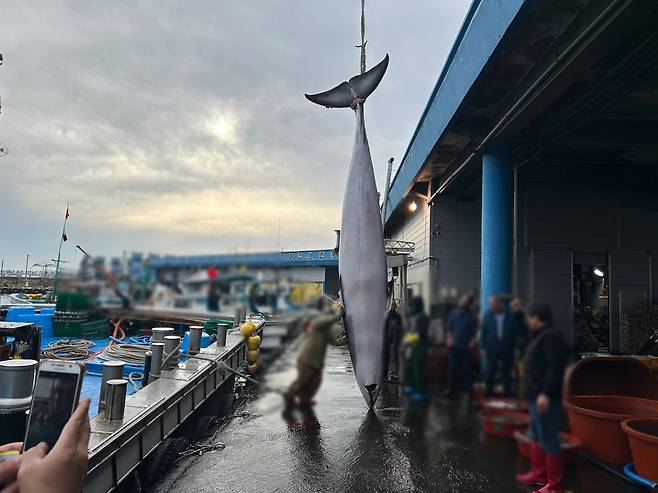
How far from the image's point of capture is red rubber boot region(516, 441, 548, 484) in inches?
37.9

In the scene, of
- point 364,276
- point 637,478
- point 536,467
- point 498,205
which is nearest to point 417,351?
point 536,467

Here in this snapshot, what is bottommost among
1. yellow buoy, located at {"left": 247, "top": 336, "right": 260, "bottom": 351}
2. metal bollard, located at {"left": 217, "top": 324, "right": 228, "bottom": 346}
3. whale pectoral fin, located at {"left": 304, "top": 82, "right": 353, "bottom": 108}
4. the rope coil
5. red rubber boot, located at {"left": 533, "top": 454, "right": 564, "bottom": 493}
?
the rope coil

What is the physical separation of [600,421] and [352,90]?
1.78 meters

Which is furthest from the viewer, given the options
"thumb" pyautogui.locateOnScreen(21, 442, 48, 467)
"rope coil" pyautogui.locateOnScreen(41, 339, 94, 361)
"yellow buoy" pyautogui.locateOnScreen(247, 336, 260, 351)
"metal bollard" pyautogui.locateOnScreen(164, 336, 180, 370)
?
"rope coil" pyautogui.locateOnScreen(41, 339, 94, 361)

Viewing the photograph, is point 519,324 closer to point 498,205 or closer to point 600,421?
point 600,421

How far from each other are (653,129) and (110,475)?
8278 mm

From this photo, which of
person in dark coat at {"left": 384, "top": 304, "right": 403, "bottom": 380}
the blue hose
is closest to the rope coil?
person in dark coat at {"left": 384, "top": 304, "right": 403, "bottom": 380}

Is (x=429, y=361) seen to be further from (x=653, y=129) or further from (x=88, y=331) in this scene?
(x=88, y=331)

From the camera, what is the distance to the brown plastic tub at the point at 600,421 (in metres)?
0.99

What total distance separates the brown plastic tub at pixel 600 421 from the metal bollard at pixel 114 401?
13.4ft

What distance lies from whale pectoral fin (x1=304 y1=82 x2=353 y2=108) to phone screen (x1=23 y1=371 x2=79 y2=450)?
5.44ft

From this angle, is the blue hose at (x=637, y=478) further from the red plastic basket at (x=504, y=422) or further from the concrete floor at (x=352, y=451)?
the red plastic basket at (x=504, y=422)

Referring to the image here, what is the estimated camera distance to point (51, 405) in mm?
1225

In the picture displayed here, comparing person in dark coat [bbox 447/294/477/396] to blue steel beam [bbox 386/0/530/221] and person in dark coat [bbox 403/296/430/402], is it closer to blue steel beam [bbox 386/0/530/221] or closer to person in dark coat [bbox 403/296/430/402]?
person in dark coat [bbox 403/296/430/402]
